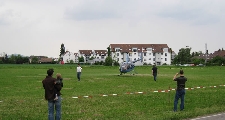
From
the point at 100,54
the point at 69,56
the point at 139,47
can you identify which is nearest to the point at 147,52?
the point at 139,47

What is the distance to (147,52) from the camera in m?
148

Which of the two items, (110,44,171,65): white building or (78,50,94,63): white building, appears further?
(78,50,94,63): white building

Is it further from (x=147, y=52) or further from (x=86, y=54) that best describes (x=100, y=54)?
(x=147, y=52)

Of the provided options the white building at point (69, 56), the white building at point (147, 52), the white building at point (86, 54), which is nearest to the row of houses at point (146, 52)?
the white building at point (147, 52)

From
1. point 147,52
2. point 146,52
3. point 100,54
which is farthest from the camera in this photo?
point 100,54

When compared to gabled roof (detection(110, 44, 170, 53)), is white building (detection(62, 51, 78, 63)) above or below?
below

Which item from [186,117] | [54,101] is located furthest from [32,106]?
[186,117]

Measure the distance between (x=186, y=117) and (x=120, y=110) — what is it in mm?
2903

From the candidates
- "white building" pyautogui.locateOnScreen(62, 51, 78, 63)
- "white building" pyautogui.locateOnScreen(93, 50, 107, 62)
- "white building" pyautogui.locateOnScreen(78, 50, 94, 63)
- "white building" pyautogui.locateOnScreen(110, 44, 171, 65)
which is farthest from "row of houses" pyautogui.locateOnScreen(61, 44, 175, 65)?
"white building" pyautogui.locateOnScreen(62, 51, 78, 63)

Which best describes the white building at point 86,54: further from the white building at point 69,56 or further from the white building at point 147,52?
the white building at point 147,52

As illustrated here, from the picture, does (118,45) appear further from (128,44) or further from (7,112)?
(7,112)

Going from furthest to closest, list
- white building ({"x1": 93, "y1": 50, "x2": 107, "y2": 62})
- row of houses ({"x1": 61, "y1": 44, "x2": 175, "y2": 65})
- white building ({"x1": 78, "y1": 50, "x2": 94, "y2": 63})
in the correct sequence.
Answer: white building ({"x1": 78, "y1": 50, "x2": 94, "y2": 63}), white building ({"x1": 93, "y1": 50, "x2": 107, "y2": 62}), row of houses ({"x1": 61, "y1": 44, "x2": 175, "y2": 65})

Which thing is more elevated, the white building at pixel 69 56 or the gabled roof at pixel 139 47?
the gabled roof at pixel 139 47

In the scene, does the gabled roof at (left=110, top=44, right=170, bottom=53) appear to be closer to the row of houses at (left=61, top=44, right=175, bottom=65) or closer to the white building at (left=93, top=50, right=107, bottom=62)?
the row of houses at (left=61, top=44, right=175, bottom=65)
